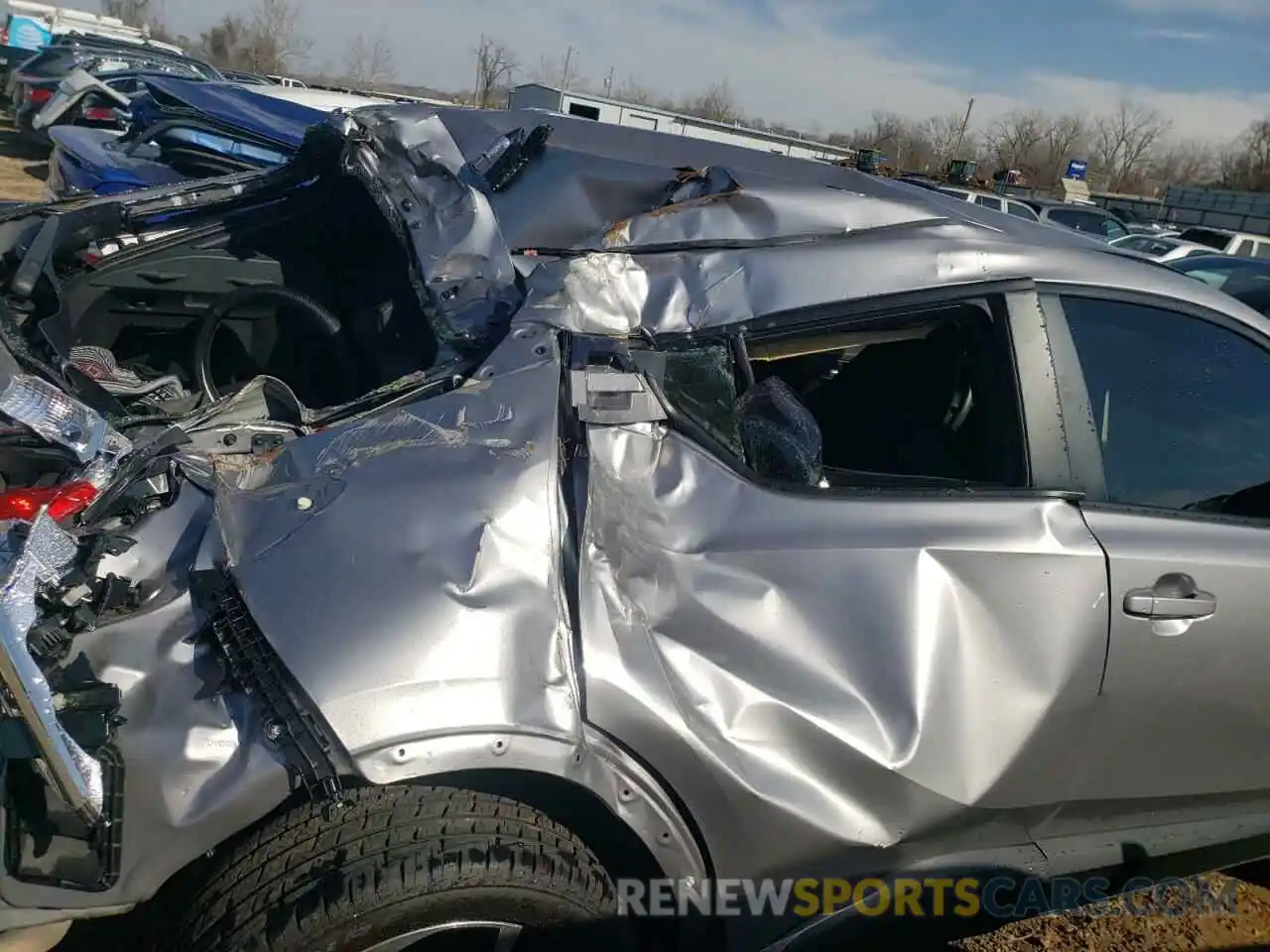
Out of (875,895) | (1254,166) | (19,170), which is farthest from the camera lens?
(1254,166)

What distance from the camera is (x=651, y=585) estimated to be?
1807mm

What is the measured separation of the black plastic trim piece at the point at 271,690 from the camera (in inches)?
60.5

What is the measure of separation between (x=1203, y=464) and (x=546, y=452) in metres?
1.69

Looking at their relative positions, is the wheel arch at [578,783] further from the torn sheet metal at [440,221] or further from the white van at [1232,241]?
the white van at [1232,241]

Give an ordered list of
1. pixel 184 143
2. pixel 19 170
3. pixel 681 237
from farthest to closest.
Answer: pixel 19 170
pixel 184 143
pixel 681 237

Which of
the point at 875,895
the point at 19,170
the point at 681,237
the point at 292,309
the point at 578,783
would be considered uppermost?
the point at 681,237

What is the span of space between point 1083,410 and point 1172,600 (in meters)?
0.46

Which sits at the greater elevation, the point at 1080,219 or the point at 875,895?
the point at 1080,219

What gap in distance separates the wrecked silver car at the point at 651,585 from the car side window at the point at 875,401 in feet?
0.04

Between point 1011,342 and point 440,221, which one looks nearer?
point 1011,342

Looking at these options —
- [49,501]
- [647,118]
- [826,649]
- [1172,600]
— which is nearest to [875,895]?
[826,649]

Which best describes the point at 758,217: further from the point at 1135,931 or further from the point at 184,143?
the point at 184,143

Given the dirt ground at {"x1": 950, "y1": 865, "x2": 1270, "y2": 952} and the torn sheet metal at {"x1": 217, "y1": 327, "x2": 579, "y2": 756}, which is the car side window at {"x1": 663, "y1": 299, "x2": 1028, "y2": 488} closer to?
the torn sheet metal at {"x1": 217, "y1": 327, "x2": 579, "y2": 756}

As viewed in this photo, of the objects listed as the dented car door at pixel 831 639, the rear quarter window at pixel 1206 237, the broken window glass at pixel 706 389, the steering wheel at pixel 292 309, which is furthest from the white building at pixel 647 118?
the dented car door at pixel 831 639
